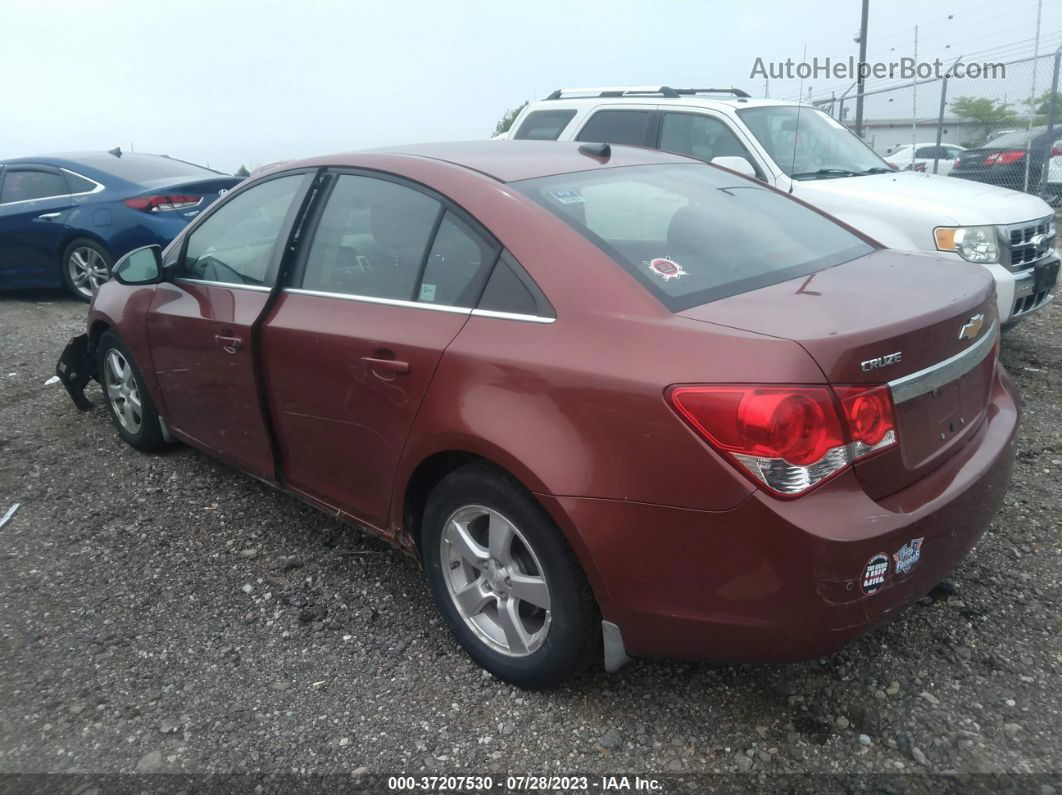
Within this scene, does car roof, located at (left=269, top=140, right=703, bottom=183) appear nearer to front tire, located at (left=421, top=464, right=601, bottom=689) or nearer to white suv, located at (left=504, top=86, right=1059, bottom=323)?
front tire, located at (left=421, top=464, right=601, bottom=689)

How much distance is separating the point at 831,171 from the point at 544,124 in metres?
2.41

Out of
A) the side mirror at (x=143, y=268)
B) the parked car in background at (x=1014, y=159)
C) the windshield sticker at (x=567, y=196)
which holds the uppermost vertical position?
the windshield sticker at (x=567, y=196)

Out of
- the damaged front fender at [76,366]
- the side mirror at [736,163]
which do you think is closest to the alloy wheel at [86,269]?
the damaged front fender at [76,366]

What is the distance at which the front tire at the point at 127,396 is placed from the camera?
4422 millimetres

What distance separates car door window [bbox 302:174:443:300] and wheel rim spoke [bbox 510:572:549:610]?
0.94 m

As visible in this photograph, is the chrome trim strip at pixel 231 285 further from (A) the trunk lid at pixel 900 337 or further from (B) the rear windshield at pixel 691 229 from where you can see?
(A) the trunk lid at pixel 900 337

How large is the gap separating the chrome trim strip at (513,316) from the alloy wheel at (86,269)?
7078 millimetres

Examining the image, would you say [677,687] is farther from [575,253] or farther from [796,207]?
[796,207]

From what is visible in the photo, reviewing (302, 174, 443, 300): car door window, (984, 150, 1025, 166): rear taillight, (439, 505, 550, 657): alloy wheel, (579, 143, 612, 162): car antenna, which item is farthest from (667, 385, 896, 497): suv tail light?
(984, 150, 1025, 166): rear taillight

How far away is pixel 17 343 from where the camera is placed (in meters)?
7.25

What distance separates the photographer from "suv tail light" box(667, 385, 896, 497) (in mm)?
2000

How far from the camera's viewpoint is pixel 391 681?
2.78 meters

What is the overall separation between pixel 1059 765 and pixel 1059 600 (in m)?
0.87

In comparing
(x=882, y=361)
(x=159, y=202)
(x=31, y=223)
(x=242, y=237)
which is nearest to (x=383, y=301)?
(x=242, y=237)
